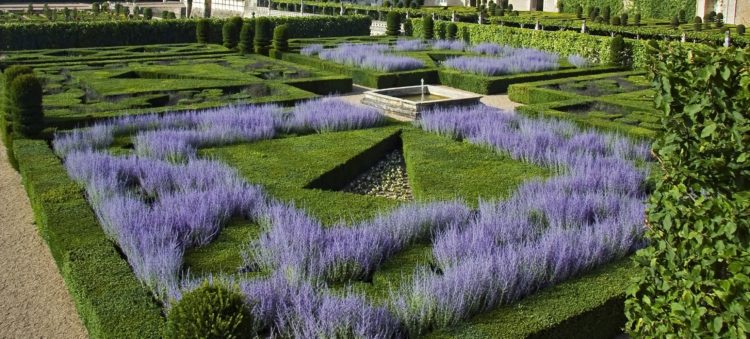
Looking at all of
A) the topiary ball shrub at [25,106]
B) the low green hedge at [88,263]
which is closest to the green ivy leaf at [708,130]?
the low green hedge at [88,263]

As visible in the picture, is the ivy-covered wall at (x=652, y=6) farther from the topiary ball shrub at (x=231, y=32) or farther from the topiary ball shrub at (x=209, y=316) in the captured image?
the topiary ball shrub at (x=209, y=316)

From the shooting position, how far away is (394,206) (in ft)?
26.5

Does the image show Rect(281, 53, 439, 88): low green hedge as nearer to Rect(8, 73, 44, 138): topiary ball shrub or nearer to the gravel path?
Rect(8, 73, 44, 138): topiary ball shrub

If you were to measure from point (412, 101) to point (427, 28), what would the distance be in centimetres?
1421

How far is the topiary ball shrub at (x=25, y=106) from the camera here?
11367mm

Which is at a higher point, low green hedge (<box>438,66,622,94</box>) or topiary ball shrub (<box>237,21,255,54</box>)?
topiary ball shrub (<box>237,21,255,54</box>)

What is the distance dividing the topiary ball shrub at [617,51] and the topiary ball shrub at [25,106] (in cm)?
1520

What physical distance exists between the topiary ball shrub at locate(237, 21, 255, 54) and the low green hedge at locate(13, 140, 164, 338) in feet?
47.5

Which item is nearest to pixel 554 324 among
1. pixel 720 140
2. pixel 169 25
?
pixel 720 140

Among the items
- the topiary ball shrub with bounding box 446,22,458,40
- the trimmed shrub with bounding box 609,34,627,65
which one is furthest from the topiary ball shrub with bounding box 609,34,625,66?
the topiary ball shrub with bounding box 446,22,458,40

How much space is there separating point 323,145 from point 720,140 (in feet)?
24.6

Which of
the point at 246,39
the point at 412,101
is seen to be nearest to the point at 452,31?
the point at 246,39

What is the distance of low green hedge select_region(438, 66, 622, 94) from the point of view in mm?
18219

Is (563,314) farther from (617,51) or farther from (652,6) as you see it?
(652,6)
